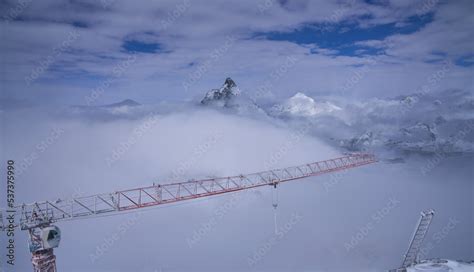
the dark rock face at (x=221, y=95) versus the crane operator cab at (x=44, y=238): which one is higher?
the dark rock face at (x=221, y=95)

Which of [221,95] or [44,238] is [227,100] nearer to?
[221,95]

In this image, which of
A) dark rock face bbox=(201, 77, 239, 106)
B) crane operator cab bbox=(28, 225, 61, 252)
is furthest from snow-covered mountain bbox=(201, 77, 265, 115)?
crane operator cab bbox=(28, 225, 61, 252)

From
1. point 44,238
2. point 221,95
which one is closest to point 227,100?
point 221,95

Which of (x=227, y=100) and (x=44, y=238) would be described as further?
(x=227, y=100)

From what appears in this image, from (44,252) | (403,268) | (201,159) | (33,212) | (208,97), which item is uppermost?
(208,97)

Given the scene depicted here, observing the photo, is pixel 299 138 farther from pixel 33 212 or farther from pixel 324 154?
pixel 33 212

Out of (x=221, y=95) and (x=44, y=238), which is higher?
(x=221, y=95)

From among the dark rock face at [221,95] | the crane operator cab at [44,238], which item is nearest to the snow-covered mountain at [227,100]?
the dark rock face at [221,95]

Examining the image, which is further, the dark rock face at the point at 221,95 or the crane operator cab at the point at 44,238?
the dark rock face at the point at 221,95

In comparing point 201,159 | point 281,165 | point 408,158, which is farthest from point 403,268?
point 408,158

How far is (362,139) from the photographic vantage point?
159 meters

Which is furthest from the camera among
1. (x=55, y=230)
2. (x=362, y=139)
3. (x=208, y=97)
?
(x=208, y=97)

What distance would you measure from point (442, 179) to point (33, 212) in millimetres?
125019

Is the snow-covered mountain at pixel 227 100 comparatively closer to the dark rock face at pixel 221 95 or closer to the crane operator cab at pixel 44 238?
the dark rock face at pixel 221 95
